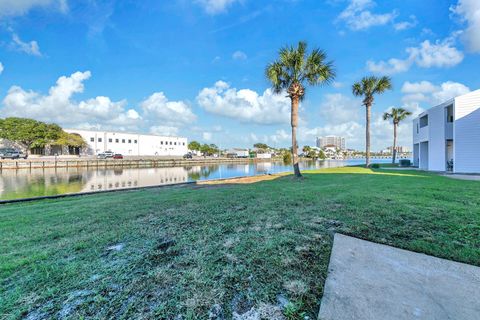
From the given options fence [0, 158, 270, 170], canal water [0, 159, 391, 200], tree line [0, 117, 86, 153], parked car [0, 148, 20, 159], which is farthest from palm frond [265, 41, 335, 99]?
tree line [0, 117, 86, 153]

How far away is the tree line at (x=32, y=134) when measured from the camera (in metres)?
46.1

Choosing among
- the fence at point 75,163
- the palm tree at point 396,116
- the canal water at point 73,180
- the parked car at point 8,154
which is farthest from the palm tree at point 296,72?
the parked car at point 8,154

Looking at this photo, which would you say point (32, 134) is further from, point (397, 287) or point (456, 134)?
point (456, 134)

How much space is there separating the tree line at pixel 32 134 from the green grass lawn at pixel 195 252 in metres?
57.5

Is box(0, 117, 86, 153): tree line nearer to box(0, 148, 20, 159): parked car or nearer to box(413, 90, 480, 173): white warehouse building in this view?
box(0, 148, 20, 159): parked car

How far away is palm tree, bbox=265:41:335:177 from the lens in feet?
41.7

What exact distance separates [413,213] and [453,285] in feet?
9.57

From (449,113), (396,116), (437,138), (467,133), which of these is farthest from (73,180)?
(396,116)

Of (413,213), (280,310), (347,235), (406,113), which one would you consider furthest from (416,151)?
(280,310)

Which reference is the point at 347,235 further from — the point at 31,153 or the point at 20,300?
the point at 31,153

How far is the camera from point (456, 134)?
1557cm

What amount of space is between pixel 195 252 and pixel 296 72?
41.1 feet

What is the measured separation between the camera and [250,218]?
183 inches

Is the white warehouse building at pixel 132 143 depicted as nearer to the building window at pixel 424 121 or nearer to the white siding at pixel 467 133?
the building window at pixel 424 121
